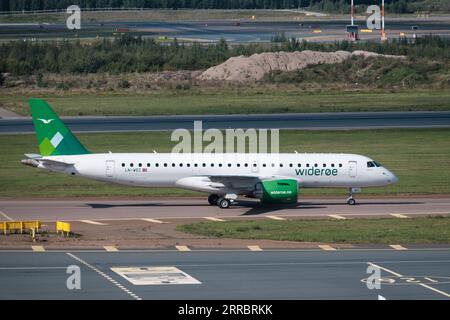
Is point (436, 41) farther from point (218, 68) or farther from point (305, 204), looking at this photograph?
point (305, 204)

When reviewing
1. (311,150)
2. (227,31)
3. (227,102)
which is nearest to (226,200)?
(311,150)

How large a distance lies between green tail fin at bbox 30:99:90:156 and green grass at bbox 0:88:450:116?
3867cm

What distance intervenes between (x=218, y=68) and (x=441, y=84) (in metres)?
28.0

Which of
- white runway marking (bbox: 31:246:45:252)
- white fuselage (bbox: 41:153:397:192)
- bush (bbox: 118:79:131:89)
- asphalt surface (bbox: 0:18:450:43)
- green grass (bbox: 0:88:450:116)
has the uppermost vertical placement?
asphalt surface (bbox: 0:18:450:43)

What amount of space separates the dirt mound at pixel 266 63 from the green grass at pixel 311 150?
38.8 metres

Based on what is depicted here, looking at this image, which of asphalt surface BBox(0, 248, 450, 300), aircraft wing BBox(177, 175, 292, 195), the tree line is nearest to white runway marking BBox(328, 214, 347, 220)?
aircraft wing BBox(177, 175, 292, 195)

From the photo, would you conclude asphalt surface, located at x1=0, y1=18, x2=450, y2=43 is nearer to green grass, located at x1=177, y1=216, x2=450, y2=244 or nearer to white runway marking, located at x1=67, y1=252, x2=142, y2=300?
green grass, located at x1=177, y1=216, x2=450, y2=244

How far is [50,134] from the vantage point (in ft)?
201

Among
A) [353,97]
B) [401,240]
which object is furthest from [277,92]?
[401,240]

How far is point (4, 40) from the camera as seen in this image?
525ft

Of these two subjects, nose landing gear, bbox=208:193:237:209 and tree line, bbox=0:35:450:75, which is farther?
tree line, bbox=0:35:450:75

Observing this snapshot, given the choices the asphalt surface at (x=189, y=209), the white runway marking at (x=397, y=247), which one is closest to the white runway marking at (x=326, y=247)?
the white runway marking at (x=397, y=247)

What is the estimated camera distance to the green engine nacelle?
60.8 meters
